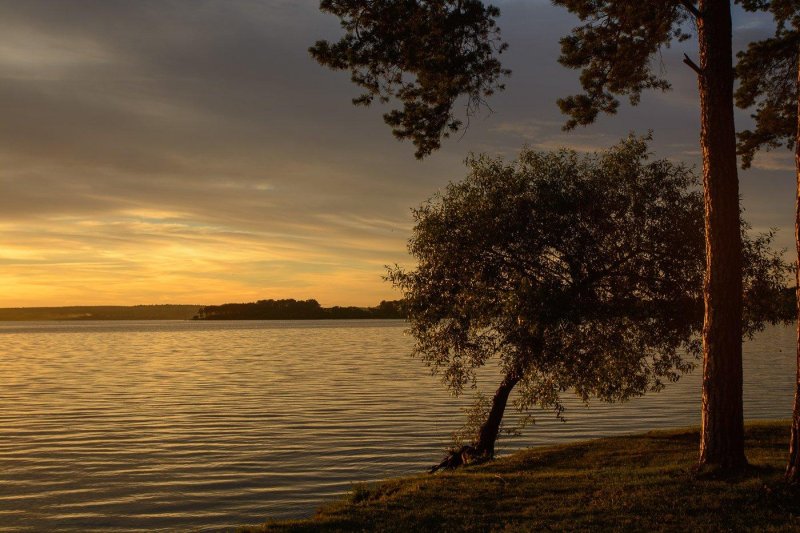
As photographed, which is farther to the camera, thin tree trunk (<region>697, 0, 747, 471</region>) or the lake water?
the lake water

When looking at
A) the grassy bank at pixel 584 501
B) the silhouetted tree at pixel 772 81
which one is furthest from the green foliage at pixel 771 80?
the grassy bank at pixel 584 501

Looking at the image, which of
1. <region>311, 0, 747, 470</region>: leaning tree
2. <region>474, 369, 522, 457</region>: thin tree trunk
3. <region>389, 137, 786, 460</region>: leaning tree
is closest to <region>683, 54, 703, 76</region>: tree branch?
<region>311, 0, 747, 470</region>: leaning tree

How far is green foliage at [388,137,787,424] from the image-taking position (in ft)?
80.7

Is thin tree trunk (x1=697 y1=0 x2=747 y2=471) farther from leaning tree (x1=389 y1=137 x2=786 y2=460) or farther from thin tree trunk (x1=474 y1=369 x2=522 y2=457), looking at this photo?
thin tree trunk (x1=474 y1=369 x2=522 y2=457)

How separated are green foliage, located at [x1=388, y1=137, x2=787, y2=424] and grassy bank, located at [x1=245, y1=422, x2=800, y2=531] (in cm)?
428

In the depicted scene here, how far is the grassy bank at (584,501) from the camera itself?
1455 cm

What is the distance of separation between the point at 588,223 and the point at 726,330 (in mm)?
8747

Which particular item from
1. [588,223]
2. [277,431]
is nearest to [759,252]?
[588,223]

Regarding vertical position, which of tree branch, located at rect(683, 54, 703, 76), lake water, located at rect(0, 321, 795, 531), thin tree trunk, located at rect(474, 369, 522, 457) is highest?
→ tree branch, located at rect(683, 54, 703, 76)

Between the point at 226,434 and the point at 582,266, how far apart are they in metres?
21.7

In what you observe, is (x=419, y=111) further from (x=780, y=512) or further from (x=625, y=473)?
(x=780, y=512)

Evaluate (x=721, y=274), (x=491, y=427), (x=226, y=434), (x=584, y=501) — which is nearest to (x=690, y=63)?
(x=721, y=274)

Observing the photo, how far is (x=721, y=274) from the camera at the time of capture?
17.3m

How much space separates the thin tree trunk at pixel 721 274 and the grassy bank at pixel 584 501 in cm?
90
